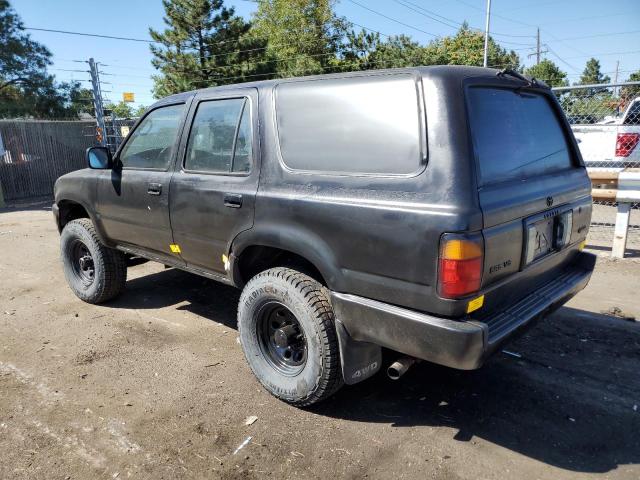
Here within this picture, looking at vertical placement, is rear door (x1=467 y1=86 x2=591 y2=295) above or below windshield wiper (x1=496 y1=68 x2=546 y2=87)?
below

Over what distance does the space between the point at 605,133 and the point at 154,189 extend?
944cm

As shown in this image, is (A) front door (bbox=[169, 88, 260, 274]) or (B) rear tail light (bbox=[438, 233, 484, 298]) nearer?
(B) rear tail light (bbox=[438, 233, 484, 298])

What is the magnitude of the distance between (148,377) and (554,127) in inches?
132

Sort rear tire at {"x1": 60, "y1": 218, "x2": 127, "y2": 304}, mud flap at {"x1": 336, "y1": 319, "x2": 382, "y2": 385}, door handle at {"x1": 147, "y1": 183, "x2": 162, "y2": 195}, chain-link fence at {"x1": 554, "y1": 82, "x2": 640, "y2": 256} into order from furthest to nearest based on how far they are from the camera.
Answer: chain-link fence at {"x1": 554, "y1": 82, "x2": 640, "y2": 256} → rear tire at {"x1": 60, "y1": 218, "x2": 127, "y2": 304} → door handle at {"x1": 147, "y1": 183, "x2": 162, "y2": 195} → mud flap at {"x1": 336, "y1": 319, "x2": 382, "y2": 385}

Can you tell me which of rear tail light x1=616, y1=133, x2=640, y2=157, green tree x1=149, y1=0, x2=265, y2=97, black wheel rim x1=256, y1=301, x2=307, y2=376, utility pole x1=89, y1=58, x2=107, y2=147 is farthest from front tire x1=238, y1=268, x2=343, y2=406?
green tree x1=149, y1=0, x2=265, y2=97

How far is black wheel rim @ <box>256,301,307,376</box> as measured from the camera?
2992mm

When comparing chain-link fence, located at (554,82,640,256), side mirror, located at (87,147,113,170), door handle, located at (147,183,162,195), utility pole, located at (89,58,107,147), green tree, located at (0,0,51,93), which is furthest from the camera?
green tree, located at (0,0,51,93)

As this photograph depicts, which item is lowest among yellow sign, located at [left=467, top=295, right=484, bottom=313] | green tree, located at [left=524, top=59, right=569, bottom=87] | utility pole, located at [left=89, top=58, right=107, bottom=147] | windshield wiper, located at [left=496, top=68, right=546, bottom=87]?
yellow sign, located at [left=467, top=295, right=484, bottom=313]

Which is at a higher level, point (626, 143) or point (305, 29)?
point (305, 29)

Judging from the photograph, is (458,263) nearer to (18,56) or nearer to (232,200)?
(232,200)

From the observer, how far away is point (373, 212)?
2398mm

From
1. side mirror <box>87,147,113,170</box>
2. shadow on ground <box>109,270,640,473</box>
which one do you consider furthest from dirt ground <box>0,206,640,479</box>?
side mirror <box>87,147,113,170</box>

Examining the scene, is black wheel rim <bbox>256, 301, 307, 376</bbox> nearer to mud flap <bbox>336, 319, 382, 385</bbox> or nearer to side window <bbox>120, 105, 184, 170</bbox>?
mud flap <bbox>336, 319, 382, 385</bbox>

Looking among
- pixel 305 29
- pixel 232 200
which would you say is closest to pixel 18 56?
pixel 305 29
